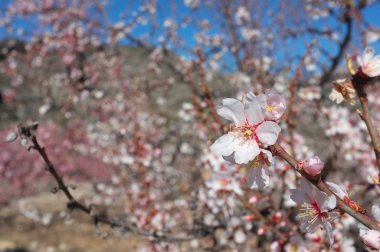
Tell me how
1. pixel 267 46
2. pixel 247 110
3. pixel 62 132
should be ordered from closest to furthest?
pixel 247 110
pixel 267 46
pixel 62 132

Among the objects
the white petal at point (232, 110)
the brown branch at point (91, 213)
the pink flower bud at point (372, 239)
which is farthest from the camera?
the brown branch at point (91, 213)

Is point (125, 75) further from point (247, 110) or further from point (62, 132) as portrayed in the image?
point (247, 110)

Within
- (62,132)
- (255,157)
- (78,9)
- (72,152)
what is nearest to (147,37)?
(78,9)

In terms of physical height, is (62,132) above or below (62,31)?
above

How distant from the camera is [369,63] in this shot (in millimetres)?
1162

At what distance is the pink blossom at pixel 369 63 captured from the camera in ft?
3.74

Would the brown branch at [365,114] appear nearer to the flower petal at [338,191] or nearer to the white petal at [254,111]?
the flower petal at [338,191]

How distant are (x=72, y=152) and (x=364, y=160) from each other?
12.2 m

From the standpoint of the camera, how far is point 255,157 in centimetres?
109

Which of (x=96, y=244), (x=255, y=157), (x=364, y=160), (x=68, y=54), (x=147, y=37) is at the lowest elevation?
(x=364, y=160)

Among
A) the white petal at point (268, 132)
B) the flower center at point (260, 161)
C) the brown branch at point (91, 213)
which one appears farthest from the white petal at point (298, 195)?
the brown branch at point (91, 213)

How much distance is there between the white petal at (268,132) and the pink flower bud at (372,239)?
0.94 feet

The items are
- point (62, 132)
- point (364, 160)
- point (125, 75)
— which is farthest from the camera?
point (62, 132)

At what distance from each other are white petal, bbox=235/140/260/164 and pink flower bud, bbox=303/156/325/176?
4.4 inches
